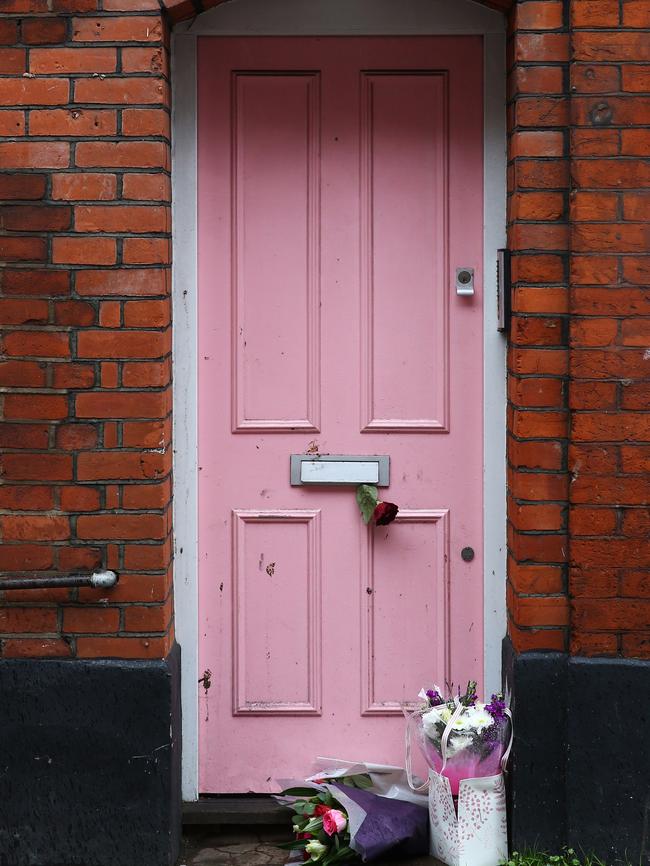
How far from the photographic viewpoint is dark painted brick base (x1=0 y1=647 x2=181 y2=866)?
3.44m

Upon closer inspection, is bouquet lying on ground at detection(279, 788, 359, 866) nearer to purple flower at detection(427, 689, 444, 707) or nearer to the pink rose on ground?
the pink rose on ground

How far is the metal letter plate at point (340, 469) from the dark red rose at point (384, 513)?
0.09 m

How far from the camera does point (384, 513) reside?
12.0ft

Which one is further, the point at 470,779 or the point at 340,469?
the point at 340,469

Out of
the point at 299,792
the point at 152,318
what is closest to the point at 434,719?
the point at 299,792

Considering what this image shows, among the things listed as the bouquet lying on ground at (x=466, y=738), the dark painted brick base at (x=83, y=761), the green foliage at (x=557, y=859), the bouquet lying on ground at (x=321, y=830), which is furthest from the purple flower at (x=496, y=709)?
the dark painted brick base at (x=83, y=761)

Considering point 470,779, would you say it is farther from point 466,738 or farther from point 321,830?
point 321,830

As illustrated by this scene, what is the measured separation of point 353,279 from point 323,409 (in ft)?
1.51

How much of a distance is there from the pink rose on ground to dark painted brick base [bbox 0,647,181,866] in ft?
1.71

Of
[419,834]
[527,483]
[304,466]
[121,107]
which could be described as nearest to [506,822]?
[419,834]

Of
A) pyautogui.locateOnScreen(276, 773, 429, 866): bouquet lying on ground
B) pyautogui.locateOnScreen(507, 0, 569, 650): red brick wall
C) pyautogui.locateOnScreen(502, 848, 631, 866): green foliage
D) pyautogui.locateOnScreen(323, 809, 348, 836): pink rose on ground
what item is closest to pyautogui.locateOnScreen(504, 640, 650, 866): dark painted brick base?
pyautogui.locateOnScreen(502, 848, 631, 866): green foliage

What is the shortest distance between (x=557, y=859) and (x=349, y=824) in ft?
2.17

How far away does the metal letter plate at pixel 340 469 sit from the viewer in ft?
12.2

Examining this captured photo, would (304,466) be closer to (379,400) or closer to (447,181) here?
(379,400)
